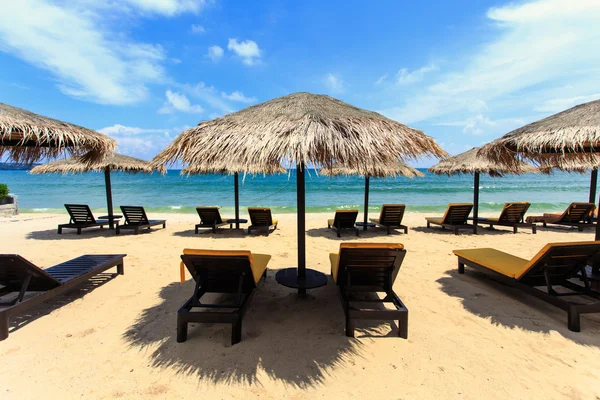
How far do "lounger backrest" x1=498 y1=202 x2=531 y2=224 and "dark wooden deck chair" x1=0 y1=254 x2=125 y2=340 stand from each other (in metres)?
9.21

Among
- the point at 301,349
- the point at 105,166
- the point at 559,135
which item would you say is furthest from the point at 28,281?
the point at 559,135

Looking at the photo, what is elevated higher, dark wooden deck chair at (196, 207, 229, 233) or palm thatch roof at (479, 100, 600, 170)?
palm thatch roof at (479, 100, 600, 170)

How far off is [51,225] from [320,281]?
10313mm

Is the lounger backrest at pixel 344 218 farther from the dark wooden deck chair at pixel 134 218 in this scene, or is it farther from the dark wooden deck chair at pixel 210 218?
the dark wooden deck chair at pixel 134 218

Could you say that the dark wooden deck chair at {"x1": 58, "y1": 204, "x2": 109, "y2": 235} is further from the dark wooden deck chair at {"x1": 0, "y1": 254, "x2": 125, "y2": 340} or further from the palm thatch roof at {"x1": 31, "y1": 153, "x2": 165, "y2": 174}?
the dark wooden deck chair at {"x1": 0, "y1": 254, "x2": 125, "y2": 340}

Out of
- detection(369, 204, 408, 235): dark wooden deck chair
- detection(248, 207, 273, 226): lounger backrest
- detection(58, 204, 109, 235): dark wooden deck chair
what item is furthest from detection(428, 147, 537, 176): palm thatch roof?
detection(58, 204, 109, 235): dark wooden deck chair

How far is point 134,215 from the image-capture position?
802cm

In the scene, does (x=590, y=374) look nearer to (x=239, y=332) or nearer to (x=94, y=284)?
(x=239, y=332)

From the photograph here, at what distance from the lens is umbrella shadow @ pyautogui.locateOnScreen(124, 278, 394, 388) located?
2265 millimetres

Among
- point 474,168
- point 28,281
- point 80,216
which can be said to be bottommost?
point 28,281

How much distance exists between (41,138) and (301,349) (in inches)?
152

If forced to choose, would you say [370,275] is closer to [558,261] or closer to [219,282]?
[219,282]

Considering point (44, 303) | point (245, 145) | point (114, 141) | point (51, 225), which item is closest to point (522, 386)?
point (245, 145)

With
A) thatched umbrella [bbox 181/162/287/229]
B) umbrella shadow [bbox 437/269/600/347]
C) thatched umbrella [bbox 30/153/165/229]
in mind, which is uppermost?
thatched umbrella [bbox 30/153/165/229]
